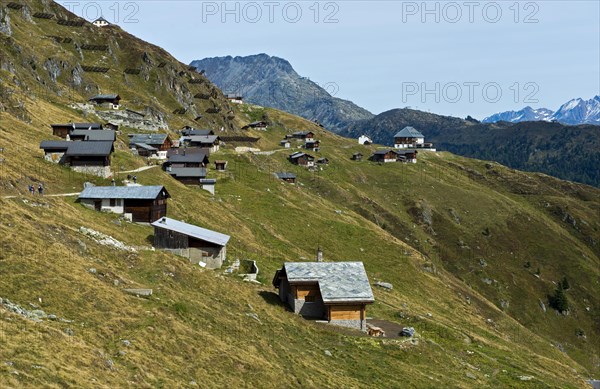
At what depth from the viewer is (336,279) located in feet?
177

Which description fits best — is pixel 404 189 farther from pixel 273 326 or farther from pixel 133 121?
pixel 273 326

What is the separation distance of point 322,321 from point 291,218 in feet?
178

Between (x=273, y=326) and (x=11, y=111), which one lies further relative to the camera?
(x=11, y=111)

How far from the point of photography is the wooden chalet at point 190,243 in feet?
199

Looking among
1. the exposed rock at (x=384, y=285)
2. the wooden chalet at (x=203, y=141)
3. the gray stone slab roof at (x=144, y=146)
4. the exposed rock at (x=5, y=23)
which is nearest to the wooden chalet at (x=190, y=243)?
the exposed rock at (x=384, y=285)

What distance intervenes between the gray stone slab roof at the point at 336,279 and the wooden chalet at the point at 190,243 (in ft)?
34.2

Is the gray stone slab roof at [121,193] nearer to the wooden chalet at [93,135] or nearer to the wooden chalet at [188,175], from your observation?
the wooden chalet at [93,135]

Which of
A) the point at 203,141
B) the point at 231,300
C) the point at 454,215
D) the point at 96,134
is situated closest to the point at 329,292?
the point at 231,300

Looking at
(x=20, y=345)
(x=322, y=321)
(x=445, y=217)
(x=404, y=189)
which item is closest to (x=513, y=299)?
(x=445, y=217)

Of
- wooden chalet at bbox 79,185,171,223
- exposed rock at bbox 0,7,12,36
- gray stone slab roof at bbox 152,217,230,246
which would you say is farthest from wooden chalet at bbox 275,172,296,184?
exposed rock at bbox 0,7,12,36

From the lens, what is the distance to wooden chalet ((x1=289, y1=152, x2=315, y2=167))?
18150 cm

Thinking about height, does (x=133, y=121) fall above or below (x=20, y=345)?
above

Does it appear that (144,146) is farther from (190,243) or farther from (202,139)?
(190,243)

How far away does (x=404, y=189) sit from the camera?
185875 mm
